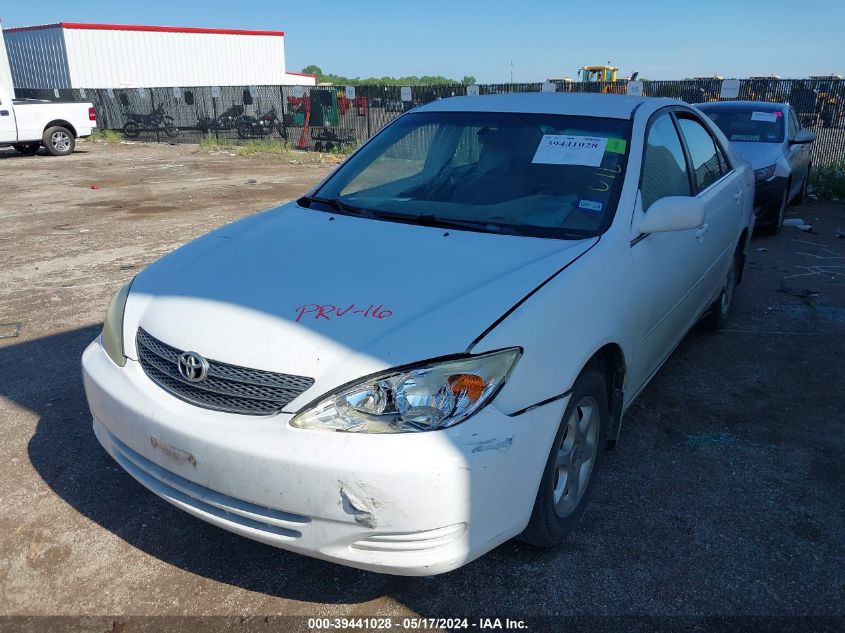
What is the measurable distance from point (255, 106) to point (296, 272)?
2106 centimetres

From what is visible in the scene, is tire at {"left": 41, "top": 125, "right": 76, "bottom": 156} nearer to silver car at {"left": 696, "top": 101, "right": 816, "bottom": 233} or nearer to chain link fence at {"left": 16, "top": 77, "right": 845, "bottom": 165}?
chain link fence at {"left": 16, "top": 77, "right": 845, "bottom": 165}

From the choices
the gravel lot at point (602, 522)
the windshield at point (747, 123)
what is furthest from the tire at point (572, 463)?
the windshield at point (747, 123)

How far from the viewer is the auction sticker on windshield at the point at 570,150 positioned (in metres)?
3.34

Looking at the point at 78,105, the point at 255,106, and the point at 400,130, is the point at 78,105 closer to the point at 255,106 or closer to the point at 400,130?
the point at 255,106

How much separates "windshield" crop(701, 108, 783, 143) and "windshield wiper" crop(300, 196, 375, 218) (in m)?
7.12

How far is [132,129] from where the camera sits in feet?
81.6

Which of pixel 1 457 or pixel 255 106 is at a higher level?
pixel 255 106

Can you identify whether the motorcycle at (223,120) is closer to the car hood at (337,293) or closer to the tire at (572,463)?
the car hood at (337,293)

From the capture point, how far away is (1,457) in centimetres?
349

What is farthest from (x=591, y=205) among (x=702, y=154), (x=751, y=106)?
(x=751, y=106)

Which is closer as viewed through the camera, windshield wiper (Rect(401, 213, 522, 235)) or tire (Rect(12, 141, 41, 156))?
windshield wiper (Rect(401, 213, 522, 235))

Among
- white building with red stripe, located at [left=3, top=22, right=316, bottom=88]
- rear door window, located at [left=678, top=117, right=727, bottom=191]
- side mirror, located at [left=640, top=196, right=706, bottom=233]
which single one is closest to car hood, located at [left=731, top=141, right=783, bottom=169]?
rear door window, located at [left=678, top=117, right=727, bottom=191]

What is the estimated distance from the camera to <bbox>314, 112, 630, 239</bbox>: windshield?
3.17 meters

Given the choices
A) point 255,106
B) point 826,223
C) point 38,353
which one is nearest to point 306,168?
point 255,106
